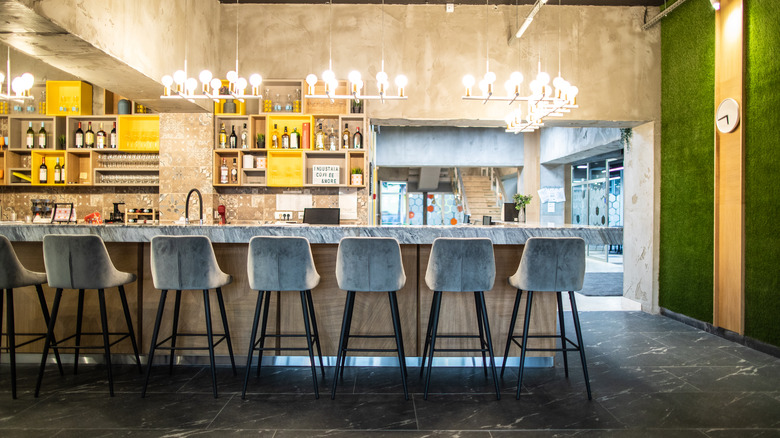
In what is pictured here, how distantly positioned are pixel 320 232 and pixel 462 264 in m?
0.99

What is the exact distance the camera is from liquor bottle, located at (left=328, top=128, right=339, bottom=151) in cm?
558

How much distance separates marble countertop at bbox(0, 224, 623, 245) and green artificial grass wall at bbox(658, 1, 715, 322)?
2.37 meters

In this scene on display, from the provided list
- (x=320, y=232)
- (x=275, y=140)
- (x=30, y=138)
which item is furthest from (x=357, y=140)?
(x=30, y=138)

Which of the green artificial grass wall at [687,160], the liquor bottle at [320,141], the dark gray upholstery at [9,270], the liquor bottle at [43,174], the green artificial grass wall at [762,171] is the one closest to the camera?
the dark gray upholstery at [9,270]

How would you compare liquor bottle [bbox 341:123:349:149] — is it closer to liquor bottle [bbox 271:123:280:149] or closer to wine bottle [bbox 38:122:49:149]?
liquor bottle [bbox 271:123:280:149]

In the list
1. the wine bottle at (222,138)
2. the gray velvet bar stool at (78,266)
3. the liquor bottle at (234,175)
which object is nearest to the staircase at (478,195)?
the liquor bottle at (234,175)

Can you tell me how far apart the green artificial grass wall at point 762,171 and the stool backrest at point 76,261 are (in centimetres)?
519

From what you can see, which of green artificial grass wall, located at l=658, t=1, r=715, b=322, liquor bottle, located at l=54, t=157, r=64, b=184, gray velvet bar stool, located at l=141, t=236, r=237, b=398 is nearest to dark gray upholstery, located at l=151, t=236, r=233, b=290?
gray velvet bar stool, located at l=141, t=236, r=237, b=398

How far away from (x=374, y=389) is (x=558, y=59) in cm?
470

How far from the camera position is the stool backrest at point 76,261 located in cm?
282

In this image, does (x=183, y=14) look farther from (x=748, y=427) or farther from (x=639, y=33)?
(x=748, y=427)

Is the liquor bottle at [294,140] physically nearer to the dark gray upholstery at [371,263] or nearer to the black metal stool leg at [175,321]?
the black metal stool leg at [175,321]

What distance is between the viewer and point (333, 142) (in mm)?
5625

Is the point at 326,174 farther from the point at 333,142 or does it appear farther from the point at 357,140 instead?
the point at 357,140
